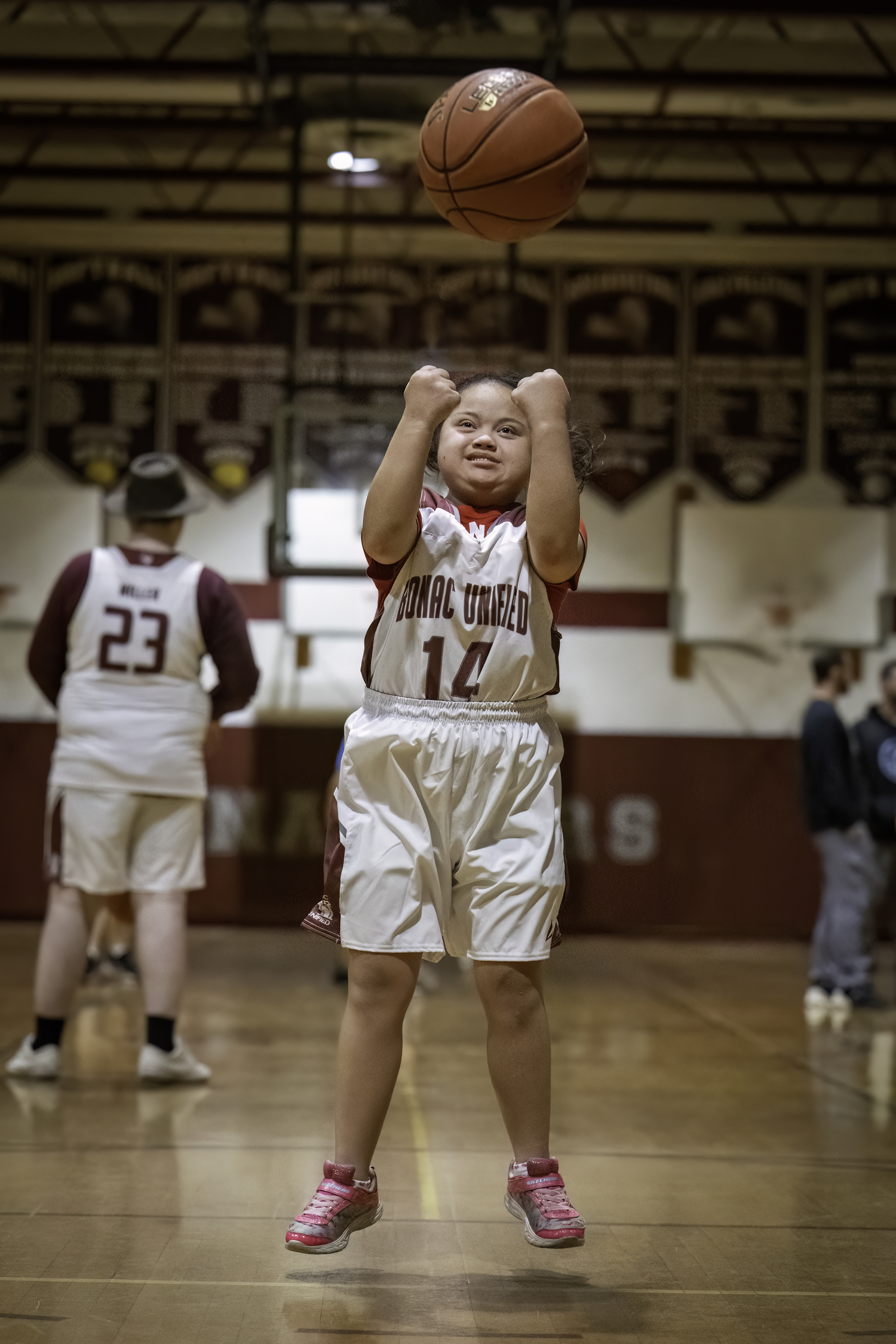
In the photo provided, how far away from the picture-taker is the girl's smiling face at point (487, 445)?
2.59 metres

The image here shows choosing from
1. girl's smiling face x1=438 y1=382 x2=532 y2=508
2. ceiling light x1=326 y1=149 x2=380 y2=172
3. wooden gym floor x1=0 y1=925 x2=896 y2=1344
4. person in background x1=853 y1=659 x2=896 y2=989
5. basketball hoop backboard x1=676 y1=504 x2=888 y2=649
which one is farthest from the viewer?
basketball hoop backboard x1=676 y1=504 x2=888 y2=649

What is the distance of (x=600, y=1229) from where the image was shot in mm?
2803

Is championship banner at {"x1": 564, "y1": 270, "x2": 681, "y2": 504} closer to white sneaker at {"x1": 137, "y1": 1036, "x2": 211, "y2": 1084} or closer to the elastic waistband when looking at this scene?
white sneaker at {"x1": 137, "y1": 1036, "x2": 211, "y2": 1084}

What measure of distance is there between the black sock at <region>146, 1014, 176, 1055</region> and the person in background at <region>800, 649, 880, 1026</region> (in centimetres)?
318

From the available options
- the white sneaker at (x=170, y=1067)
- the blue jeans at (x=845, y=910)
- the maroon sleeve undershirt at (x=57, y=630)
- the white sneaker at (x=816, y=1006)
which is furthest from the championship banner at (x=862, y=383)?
the white sneaker at (x=170, y=1067)

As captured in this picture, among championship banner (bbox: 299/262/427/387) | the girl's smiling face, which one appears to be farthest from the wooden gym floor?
championship banner (bbox: 299/262/427/387)

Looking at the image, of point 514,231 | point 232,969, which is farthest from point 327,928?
point 232,969

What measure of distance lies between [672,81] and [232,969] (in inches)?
202

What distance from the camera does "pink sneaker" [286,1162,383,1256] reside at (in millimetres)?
2344

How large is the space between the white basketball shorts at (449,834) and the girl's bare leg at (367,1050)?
1.7 inches

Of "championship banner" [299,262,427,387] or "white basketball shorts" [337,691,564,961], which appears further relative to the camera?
"championship banner" [299,262,427,387]

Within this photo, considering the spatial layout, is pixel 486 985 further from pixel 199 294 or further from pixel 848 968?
pixel 199 294

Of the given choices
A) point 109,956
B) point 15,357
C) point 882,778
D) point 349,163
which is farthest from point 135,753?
point 15,357

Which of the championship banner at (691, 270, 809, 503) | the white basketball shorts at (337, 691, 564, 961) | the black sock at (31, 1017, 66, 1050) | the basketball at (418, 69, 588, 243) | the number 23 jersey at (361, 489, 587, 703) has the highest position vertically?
the championship banner at (691, 270, 809, 503)
